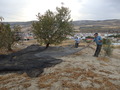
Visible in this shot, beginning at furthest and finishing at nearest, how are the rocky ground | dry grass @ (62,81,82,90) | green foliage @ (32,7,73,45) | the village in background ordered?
the village in background, green foliage @ (32,7,73,45), the rocky ground, dry grass @ (62,81,82,90)

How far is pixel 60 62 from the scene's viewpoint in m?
8.35

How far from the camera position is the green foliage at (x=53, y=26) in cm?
1404

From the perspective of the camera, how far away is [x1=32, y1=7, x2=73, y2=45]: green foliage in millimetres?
14039

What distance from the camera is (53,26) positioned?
1429 centimetres

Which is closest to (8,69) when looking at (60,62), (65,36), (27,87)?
(27,87)

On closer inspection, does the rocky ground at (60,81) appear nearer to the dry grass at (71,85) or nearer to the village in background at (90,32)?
the dry grass at (71,85)

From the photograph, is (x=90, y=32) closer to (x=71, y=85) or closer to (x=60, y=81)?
(x=60, y=81)

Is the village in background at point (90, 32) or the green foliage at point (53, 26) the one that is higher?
the green foliage at point (53, 26)

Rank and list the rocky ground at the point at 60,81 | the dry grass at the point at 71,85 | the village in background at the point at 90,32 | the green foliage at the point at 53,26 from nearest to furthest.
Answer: the dry grass at the point at 71,85
the rocky ground at the point at 60,81
the green foliage at the point at 53,26
the village in background at the point at 90,32

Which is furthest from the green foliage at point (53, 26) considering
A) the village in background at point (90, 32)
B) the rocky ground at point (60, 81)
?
the rocky ground at point (60, 81)

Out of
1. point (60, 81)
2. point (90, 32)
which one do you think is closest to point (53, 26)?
point (60, 81)

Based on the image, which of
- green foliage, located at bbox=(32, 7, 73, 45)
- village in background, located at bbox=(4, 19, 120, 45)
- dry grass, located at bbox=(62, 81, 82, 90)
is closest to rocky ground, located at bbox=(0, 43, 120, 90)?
dry grass, located at bbox=(62, 81, 82, 90)

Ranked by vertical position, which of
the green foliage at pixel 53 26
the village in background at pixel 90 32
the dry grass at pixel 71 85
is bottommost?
the village in background at pixel 90 32

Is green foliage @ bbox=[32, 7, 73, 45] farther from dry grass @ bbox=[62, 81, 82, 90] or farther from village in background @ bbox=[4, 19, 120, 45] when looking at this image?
dry grass @ bbox=[62, 81, 82, 90]
